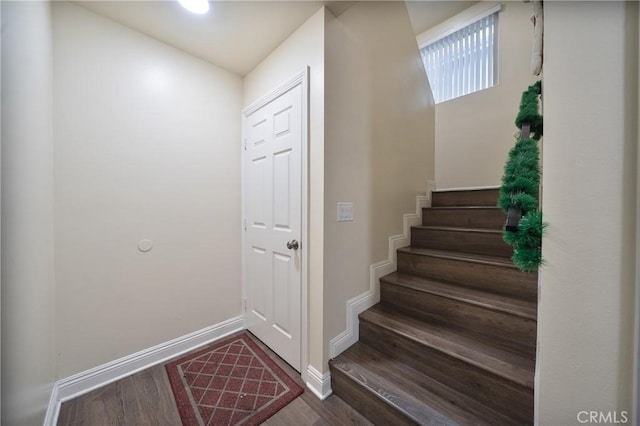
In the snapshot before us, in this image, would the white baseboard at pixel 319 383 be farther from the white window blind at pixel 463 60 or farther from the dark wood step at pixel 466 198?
the white window blind at pixel 463 60

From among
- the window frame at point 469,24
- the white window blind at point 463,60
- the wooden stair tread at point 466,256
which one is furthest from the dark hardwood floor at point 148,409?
the white window blind at point 463,60

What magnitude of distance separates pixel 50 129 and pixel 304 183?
146 cm

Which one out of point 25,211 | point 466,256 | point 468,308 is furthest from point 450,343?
point 25,211

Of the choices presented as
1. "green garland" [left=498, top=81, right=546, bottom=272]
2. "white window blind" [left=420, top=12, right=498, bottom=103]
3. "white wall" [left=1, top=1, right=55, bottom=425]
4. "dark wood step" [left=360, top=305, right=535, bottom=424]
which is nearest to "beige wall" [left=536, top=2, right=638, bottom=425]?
"green garland" [left=498, top=81, right=546, bottom=272]

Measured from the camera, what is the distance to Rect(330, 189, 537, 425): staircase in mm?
1055

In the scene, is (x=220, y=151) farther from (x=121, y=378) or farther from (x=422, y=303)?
(x=422, y=303)

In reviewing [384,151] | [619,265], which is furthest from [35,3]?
[619,265]

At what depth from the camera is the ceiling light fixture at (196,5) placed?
1.33 meters

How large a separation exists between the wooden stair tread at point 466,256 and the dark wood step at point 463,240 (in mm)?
52

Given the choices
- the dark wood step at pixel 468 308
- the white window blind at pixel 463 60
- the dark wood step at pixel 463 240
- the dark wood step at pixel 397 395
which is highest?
the white window blind at pixel 463 60

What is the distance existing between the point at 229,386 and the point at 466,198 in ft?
8.76

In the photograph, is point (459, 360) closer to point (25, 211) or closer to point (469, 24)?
point (25, 211)

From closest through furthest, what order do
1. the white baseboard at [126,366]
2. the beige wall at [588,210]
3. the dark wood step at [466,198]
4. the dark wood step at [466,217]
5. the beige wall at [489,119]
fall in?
the beige wall at [588,210]
the white baseboard at [126,366]
the dark wood step at [466,217]
the dark wood step at [466,198]
the beige wall at [489,119]

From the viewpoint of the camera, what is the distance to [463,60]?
9.95ft
